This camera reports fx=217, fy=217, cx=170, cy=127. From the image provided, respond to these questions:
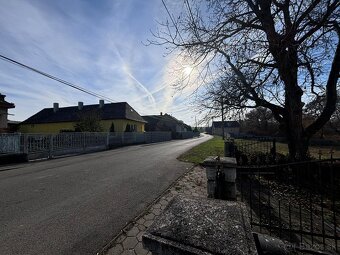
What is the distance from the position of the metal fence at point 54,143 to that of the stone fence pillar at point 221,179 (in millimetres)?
12455

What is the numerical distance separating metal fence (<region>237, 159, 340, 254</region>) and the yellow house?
92.8 ft

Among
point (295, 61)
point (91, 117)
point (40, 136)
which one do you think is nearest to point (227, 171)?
point (295, 61)

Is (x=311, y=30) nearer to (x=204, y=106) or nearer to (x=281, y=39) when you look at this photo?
(x=281, y=39)

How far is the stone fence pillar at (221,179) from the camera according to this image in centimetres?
359

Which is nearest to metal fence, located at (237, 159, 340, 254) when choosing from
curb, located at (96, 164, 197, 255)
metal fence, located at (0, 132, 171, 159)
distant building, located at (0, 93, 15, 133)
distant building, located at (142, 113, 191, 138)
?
curb, located at (96, 164, 197, 255)

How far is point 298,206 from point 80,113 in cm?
3379

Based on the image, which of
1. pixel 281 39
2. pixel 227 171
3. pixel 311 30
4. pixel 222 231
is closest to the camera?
pixel 222 231

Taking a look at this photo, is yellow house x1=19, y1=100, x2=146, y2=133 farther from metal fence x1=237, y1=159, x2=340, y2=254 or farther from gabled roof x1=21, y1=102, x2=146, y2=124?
metal fence x1=237, y1=159, x2=340, y2=254

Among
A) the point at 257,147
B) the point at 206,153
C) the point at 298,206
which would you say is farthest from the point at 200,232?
the point at 206,153

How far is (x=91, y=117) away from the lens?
2425 centimetres

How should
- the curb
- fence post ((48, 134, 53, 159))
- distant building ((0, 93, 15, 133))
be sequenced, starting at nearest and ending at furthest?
the curb, fence post ((48, 134, 53, 159)), distant building ((0, 93, 15, 133))

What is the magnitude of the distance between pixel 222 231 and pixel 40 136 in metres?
14.6

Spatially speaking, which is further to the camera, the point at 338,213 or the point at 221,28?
the point at 221,28

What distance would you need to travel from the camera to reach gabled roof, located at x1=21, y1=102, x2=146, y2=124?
115 feet
